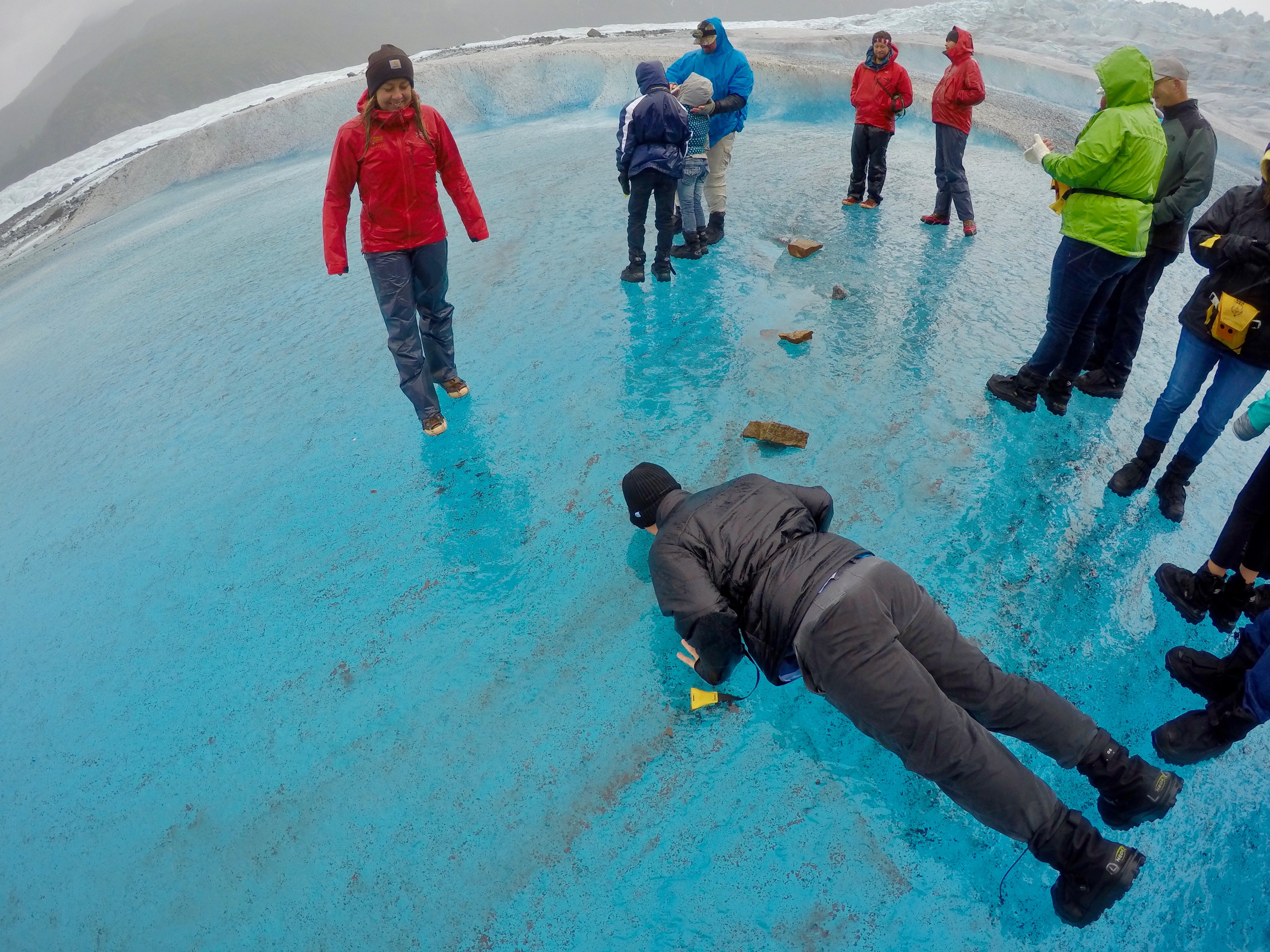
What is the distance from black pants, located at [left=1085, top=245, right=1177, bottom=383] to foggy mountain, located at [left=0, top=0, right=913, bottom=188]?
50.1m

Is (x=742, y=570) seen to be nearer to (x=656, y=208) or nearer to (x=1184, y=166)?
(x=1184, y=166)

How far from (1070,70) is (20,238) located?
1771 centimetres

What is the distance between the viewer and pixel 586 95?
12.9 m

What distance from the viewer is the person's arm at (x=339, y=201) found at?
12.1 feet

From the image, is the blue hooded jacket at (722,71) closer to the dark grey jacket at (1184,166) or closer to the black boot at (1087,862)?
the dark grey jacket at (1184,166)

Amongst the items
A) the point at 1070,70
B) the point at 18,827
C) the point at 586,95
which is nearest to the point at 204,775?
the point at 18,827

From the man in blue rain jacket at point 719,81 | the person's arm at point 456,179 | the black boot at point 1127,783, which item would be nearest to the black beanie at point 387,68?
the person's arm at point 456,179

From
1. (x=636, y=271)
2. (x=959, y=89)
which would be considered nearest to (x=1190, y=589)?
(x=636, y=271)

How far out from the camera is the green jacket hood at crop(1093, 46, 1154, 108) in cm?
312

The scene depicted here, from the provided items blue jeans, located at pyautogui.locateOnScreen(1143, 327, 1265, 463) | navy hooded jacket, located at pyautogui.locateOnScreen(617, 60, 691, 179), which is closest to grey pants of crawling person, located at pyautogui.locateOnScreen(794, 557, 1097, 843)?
blue jeans, located at pyautogui.locateOnScreen(1143, 327, 1265, 463)

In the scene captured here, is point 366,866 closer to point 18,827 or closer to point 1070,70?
point 18,827

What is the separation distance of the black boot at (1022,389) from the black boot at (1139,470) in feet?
2.09

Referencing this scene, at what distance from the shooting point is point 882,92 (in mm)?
6328

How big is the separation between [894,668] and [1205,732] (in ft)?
4.14
